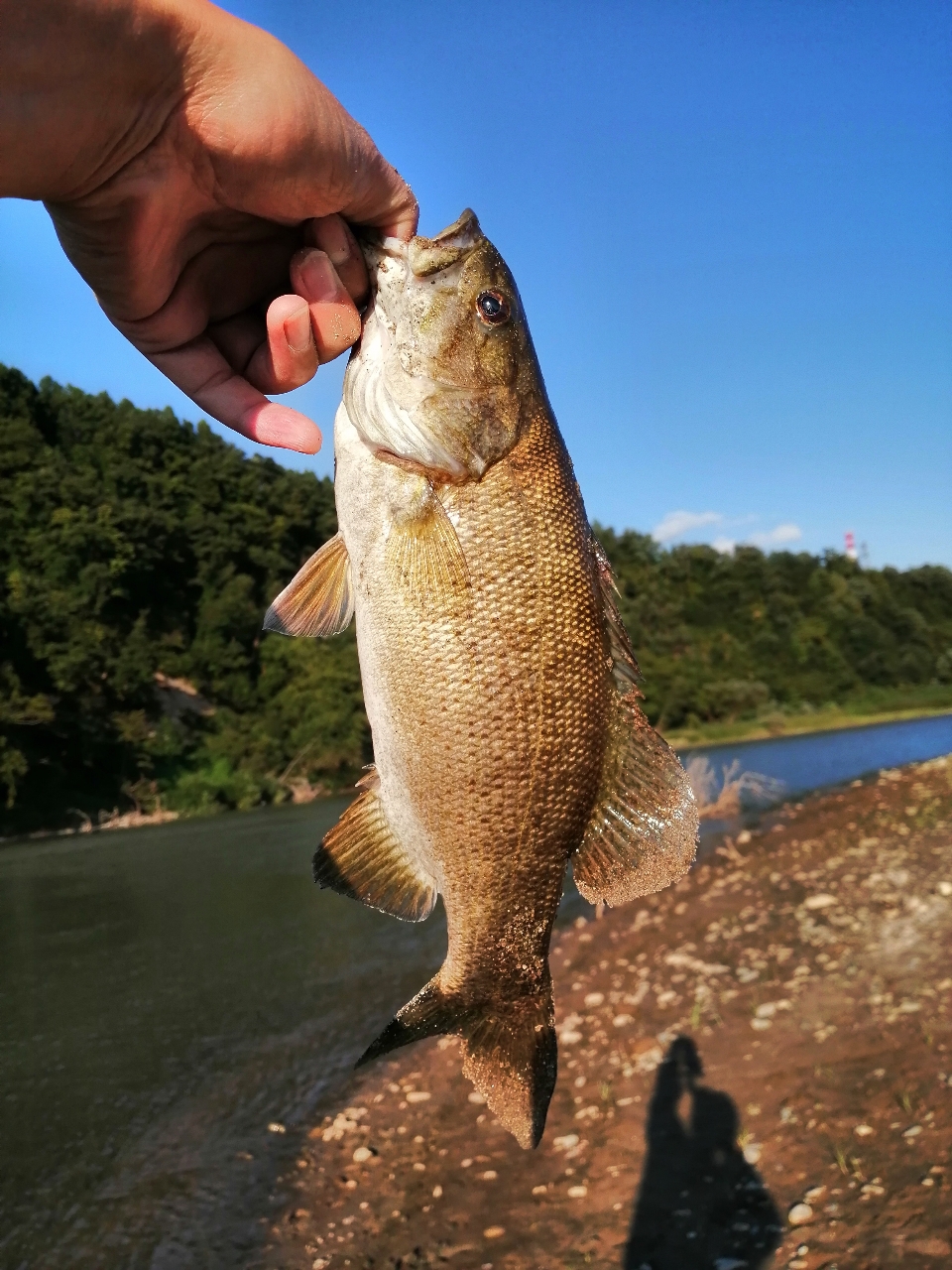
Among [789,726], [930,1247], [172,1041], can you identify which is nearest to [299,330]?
[930,1247]

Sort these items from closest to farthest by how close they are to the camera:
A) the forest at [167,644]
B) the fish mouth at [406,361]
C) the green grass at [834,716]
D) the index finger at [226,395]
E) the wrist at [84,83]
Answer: the wrist at [84,83], the fish mouth at [406,361], the index finger at [226,395], the forest at [167,644], the green grass at [834,716]

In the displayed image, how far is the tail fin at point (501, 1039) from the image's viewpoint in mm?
2531

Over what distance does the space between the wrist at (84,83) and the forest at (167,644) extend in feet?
124

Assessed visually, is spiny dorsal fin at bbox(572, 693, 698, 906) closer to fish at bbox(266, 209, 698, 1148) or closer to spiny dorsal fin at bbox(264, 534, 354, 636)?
fish at bbox(266, 209, 698, 1148)

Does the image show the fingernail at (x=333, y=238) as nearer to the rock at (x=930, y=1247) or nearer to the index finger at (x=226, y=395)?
the index finger at (x=226, y=395)

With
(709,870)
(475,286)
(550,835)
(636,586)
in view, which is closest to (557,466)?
(475,286)

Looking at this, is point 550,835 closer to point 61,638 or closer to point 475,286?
point 475,286

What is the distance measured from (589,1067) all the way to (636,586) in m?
79.2

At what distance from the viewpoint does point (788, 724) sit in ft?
231

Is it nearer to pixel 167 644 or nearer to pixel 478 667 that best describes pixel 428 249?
pixel 478 667

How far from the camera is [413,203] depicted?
2594 millimetres

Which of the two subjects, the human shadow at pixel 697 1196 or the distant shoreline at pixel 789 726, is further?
the distant shoreline at pixel 789 726

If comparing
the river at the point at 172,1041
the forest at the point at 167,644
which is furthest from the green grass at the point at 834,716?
the river at the point at 172,1041

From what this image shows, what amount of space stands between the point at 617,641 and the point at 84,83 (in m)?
1.88
